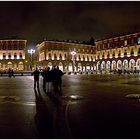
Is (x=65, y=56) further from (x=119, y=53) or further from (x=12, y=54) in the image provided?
(x=119, y=53)

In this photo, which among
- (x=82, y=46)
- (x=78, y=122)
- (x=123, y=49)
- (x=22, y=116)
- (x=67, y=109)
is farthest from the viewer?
(x=82, y=46)

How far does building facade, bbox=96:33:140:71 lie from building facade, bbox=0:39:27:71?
1195 inches

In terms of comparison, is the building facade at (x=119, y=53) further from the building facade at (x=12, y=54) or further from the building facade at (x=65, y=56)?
the building facade at (x=12, y=54)

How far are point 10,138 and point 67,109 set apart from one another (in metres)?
4.26

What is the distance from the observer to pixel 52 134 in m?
6.48

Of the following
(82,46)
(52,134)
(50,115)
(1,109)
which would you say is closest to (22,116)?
(50,115)

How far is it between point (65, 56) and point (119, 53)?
67.9ft

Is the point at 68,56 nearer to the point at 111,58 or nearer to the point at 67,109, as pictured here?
the point at 111,58

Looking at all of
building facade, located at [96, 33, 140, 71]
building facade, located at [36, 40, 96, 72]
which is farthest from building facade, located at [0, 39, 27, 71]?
building facade, located at [96, 33, 140, 71]

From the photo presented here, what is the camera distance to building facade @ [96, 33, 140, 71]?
3565 inches

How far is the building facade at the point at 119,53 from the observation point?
90562 mm

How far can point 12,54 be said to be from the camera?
99812mm

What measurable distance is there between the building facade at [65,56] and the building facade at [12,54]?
8.17 metres

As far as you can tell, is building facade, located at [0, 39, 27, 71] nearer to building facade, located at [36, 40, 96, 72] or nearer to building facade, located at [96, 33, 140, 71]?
building facade, located at [36, 40, 96, 72]
